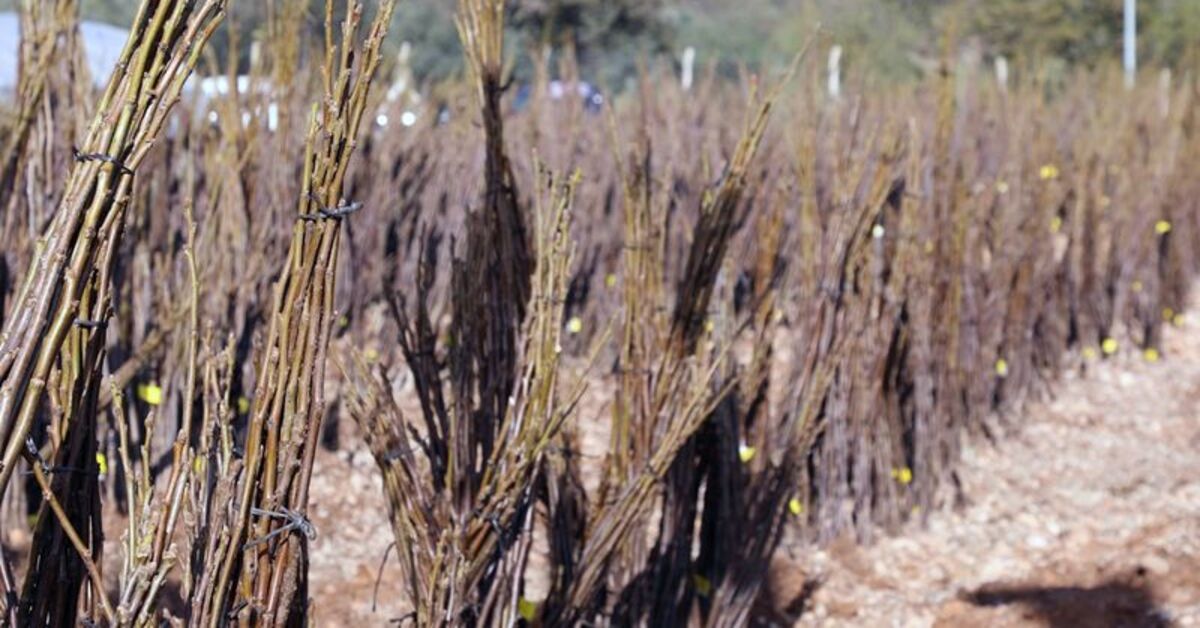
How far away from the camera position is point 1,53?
959 centimetres

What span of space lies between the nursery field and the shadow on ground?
0.6 inches

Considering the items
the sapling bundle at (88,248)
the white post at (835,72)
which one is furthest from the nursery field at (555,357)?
the white post at (835,72)

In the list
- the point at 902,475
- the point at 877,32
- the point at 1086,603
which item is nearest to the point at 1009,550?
the point at 902,475

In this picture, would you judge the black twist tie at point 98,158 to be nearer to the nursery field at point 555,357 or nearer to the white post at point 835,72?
the nursery field at point 555,357

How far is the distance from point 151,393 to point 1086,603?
2.35 metres

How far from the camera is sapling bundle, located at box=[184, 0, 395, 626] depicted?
1875 mm

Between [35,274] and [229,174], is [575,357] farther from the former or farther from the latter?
[35,274]

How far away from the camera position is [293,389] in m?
1.89

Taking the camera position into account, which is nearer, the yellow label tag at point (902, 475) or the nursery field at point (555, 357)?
the nursery field at point (555, 357)

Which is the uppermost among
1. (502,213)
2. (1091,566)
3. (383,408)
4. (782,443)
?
(502,213)

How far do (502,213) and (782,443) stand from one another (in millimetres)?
1103

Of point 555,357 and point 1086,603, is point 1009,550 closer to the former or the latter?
point 1086,603

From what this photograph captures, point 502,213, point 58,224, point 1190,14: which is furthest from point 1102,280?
point 1190,14

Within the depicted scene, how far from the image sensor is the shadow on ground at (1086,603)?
3971mm
